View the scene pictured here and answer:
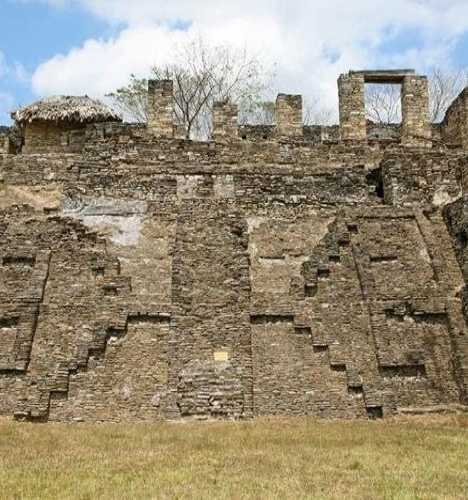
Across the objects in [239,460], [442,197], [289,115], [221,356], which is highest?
[289,115]

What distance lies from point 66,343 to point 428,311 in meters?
6.76

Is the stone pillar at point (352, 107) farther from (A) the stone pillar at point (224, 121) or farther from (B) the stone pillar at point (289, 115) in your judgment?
(A) the stone pillar at point (224, 121)

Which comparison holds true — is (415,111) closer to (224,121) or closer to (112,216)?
(224,121)

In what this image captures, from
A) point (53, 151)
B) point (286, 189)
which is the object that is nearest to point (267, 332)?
point (286, 189)

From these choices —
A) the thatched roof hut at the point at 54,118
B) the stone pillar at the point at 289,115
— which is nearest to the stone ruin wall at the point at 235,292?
the stone pillar at the point at 289,115

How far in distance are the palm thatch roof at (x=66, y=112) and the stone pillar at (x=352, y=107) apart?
25.1 ft

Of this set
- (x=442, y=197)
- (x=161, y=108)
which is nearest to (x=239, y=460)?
(x=442, y=197)

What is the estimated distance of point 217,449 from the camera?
404 inches

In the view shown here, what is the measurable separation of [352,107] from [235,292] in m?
13.1

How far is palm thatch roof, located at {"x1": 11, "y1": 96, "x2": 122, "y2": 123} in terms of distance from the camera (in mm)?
26969

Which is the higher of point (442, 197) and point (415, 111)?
point (415, 111)

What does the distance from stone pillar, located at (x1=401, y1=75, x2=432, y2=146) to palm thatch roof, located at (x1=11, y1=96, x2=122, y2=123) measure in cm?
978

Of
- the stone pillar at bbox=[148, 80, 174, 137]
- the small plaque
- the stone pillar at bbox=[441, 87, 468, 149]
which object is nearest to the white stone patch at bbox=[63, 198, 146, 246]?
the small plaque

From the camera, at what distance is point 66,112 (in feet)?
88.6
